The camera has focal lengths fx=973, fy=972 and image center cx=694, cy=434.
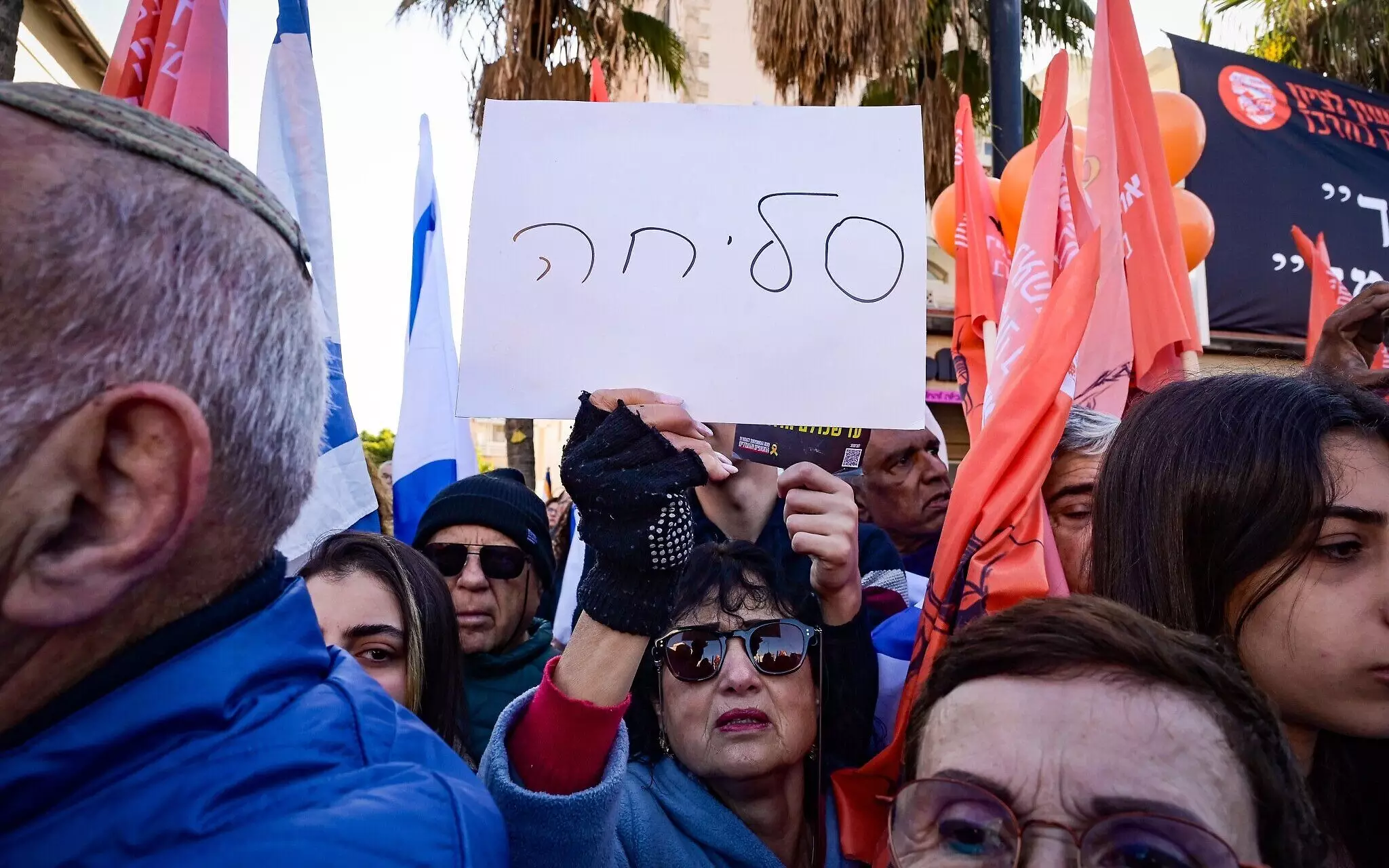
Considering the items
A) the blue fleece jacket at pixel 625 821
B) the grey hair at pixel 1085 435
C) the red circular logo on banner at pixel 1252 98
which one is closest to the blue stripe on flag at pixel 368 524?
the blue fleece jacket at pixel 625 821

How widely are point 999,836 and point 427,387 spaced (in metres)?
2.98

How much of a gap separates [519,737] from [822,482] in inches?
36.9

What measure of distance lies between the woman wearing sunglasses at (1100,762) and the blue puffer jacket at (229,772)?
1.76 feet

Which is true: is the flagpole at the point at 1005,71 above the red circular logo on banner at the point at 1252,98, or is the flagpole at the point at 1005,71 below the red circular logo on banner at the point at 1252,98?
below

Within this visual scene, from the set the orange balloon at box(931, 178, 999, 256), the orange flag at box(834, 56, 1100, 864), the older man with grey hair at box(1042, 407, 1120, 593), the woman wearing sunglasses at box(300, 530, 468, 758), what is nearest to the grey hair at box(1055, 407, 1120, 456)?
the older man with grey hair at box(1042, 407, 1120, 593)

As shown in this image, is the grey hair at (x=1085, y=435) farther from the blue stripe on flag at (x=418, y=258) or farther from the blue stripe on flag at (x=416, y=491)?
the blue stripe on flag at (x=418, y=258)

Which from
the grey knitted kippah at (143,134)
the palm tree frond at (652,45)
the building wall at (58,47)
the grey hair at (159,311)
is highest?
the building wall at (58,47)

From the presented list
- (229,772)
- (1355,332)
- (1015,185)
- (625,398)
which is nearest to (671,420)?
(625,398)

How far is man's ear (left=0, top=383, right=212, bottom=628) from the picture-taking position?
713mm

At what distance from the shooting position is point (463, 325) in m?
1.76

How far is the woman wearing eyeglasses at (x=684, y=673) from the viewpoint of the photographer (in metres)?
1.19

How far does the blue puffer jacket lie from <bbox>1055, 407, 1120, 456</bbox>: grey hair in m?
1.69

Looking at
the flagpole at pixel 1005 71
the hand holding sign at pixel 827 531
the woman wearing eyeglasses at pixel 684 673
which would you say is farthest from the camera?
the flagpole at pixel 1005 71

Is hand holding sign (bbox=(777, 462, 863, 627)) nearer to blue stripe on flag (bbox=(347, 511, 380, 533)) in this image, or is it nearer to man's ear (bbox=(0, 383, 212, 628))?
man's ear (bbox=(0, 383, 212, 628))
